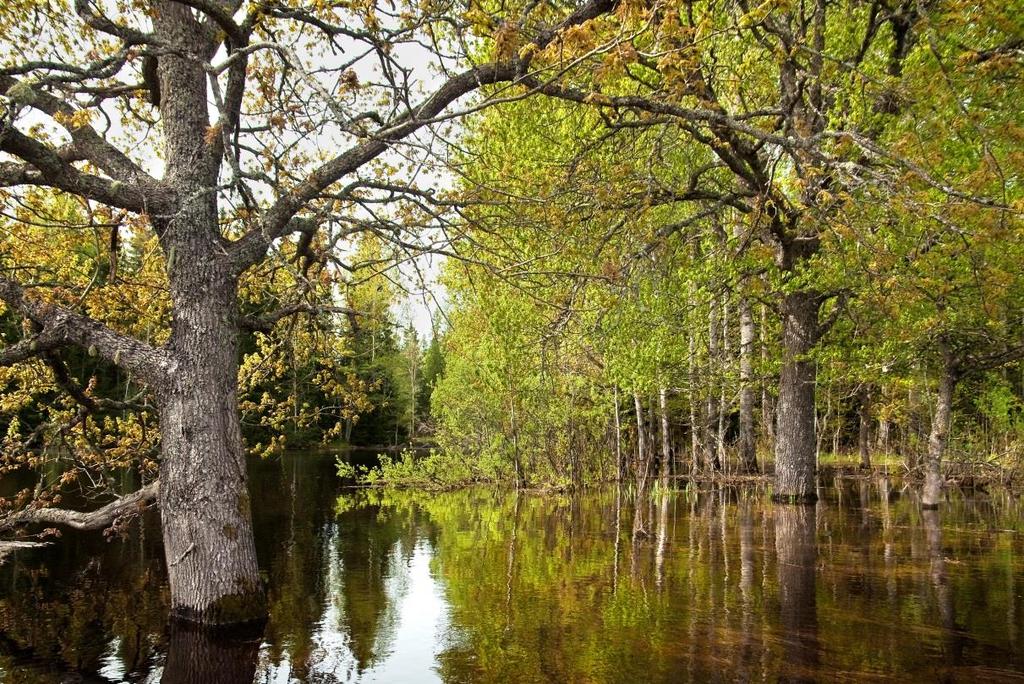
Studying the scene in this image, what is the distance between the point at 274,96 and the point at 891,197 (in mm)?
6476

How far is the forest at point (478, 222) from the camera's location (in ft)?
22.8

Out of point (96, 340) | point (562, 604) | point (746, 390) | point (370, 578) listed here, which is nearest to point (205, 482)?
point (96, 340)

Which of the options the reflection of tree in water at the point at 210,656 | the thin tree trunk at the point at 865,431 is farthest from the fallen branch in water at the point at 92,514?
the thin tree trunk at the point at 865,431

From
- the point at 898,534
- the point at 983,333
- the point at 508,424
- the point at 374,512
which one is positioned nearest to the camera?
the point at 898,534

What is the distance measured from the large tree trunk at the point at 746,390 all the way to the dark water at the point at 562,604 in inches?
174

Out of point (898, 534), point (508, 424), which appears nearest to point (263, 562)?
point (898, 534)

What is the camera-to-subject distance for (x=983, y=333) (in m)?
14.2

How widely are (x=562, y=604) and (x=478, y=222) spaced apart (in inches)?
171

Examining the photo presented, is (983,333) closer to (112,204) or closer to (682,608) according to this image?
(682,608)

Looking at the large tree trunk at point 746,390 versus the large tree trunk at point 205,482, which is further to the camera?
the large tree trunk at point 746,390

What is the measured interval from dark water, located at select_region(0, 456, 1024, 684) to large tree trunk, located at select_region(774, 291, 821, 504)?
166 centimetres

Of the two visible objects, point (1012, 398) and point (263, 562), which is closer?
point (263, 562)

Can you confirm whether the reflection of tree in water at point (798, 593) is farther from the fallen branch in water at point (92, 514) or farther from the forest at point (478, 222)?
the fallen branch in water at point (92, 514)

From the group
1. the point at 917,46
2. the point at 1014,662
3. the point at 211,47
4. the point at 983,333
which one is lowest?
the point at 1014,662
